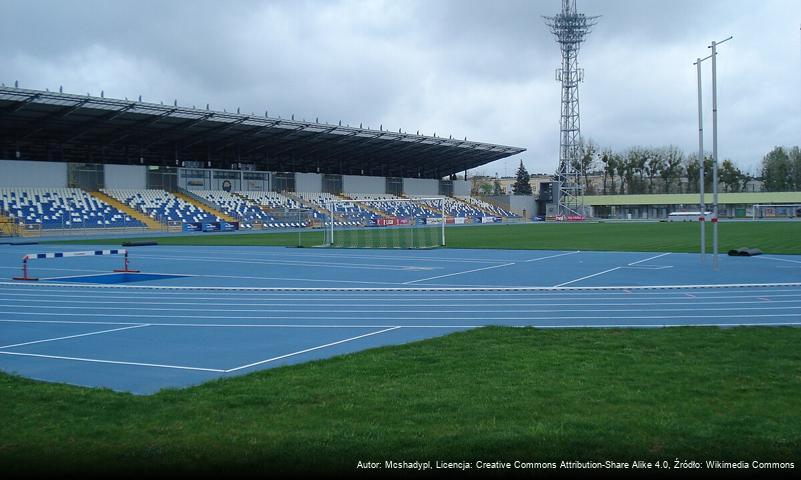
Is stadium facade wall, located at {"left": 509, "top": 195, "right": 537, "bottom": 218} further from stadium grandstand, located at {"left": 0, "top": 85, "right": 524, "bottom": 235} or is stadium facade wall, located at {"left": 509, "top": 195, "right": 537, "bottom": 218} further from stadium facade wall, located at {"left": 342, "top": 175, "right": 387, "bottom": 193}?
stadium facade wall, located at {"left": 342, "top": 175, "right": 387, "bottom": 193}

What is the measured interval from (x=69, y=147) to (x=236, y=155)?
16.9 metres

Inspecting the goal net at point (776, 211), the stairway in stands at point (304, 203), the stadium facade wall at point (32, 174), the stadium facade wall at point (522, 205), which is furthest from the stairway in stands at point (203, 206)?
the goal net at point (776, 211)

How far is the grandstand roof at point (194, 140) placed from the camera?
52000mm

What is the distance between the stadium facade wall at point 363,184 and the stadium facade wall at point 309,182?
342 cm

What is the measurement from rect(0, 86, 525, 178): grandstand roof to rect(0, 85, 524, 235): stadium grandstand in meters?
0.12

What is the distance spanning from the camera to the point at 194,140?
216ft

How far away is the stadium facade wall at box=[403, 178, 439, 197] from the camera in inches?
3610

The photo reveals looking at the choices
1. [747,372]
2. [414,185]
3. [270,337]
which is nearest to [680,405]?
[747,372]

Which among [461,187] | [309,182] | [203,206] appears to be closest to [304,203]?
[309,182]

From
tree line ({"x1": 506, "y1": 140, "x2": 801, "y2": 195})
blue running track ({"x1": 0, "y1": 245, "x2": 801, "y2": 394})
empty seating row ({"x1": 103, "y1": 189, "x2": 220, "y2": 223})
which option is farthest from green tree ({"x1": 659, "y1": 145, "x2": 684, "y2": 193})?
blue running track ({"x1": 0, "y1": 245, "x2": 801, "y2": 394})

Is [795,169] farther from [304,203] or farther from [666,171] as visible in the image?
[304,203]

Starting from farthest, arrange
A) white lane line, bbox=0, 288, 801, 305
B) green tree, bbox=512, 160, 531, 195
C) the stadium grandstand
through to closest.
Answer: green tree, bbox=512, 160, 531, 195
the stadium grandstand
white lane line, bbox=0, 288, 801, 305

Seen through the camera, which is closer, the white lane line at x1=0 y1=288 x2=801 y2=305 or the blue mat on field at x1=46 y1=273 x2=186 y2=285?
the white lane line at x1=0 y1=288 x2=801 y2=305

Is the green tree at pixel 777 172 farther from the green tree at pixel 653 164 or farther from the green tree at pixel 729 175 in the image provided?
the green tree at pixel 653 164
